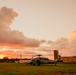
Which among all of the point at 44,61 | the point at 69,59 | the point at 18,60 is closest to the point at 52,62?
the point at 44,61

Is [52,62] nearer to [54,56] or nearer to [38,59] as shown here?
[38,59]

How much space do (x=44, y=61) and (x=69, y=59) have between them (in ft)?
63.8

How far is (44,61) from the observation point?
45594 mm

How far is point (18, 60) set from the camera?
5828 cm

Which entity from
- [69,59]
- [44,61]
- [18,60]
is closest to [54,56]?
[69,59]

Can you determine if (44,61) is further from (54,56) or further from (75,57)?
(75,57)

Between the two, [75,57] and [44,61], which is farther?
[75,57]

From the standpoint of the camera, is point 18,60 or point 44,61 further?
point 18,60

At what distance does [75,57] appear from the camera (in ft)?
210

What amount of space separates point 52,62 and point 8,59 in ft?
73.5

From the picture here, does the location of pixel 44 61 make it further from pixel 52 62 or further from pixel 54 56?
pixel 54 56

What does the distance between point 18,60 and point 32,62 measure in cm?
1473

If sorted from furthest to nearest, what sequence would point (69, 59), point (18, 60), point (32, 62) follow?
point (69, 59) → point (18, 60) → point (32, 62)

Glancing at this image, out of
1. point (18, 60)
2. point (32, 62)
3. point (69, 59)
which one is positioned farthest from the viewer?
point (69, 59)
